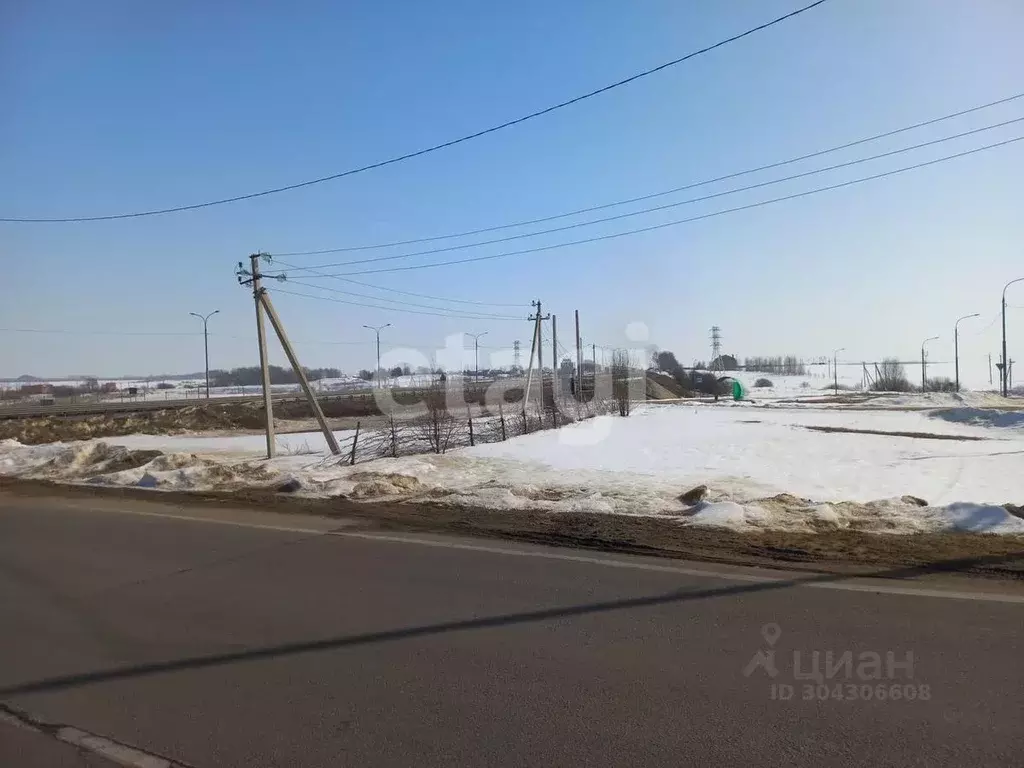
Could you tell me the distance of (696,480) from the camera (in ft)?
52.3

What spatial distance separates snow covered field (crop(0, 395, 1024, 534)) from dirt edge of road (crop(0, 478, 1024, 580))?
1.96ft

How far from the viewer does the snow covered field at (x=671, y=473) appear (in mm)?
11023

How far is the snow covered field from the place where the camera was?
11023mm

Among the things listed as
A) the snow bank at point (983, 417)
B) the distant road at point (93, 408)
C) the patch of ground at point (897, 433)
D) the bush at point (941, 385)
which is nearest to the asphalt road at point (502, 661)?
the patch of ground at point (897, 433)

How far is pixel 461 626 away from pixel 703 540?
14.2 feet

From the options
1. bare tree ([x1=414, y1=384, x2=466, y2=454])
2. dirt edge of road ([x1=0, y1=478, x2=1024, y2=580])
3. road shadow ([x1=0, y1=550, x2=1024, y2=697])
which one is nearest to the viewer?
road shadow ([x1=0, y1=550, x2=1024, y2=697])

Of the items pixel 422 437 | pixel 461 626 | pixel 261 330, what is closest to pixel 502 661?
pixel 461 626

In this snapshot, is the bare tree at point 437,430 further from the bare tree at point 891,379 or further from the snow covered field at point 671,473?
the bare tree at point 891,379

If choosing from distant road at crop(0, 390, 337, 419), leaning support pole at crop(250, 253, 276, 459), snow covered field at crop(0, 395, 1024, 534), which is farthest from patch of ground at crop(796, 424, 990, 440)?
distant road at crop(0, 390, 337, 419)

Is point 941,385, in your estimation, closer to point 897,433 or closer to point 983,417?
point 983,417

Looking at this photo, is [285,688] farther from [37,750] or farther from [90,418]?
[90,418]

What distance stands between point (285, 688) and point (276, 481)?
40.0 ft

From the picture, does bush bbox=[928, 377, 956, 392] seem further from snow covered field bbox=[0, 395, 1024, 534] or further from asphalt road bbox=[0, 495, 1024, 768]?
asphalt road bbox=[0, 495, 1024, 768]

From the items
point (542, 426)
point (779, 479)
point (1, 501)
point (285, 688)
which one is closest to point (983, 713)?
point (285, 688)
